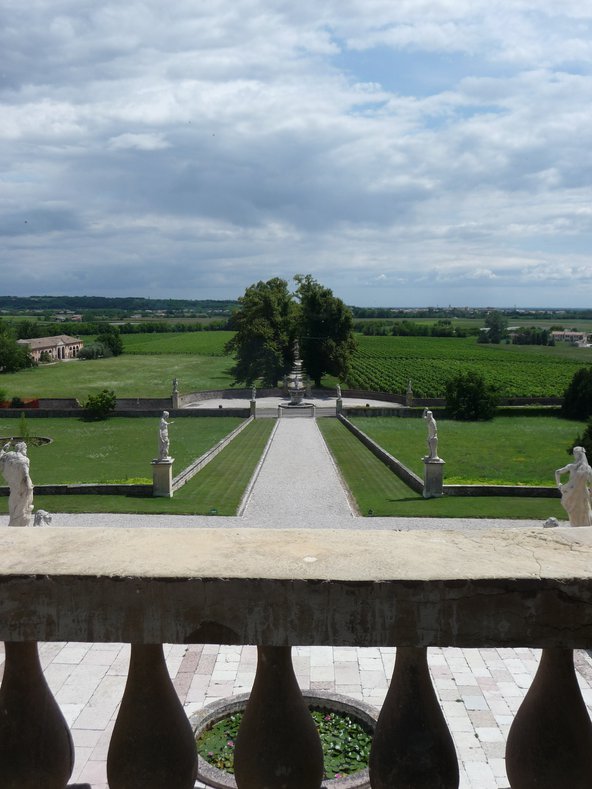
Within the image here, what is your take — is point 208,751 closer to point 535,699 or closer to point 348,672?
point 348,672

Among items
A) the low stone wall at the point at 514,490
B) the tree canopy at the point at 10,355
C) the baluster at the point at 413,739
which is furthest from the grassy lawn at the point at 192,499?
the tree canopy at the point at 10,355

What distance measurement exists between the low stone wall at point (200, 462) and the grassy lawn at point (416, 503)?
612cm

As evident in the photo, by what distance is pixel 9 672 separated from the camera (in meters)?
2.20

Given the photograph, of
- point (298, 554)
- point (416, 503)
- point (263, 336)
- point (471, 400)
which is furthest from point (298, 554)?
point (263, 336)

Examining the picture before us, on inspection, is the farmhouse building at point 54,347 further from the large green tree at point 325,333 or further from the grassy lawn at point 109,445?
the grassy lawn at point 109,445

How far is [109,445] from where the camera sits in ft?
119

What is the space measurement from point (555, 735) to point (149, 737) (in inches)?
50.5

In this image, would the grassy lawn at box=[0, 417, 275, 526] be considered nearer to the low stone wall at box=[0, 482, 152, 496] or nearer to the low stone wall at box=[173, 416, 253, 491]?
the low stone wall at box=[173, 416, 253, 491]

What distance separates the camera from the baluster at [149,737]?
2184 millimetres

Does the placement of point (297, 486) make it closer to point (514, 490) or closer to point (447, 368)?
point (514, 490)

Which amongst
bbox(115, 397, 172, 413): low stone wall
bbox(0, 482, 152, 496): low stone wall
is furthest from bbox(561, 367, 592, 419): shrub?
bbox(0, 482, 152, 496): low stone wall

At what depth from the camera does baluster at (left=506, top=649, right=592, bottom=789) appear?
2.10 metres

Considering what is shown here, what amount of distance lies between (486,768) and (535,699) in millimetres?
5153

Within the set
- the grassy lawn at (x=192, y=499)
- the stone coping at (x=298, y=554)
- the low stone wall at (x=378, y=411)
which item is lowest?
the grassy lawn at (x=192, y=499)
